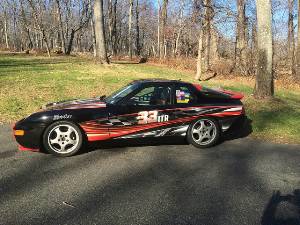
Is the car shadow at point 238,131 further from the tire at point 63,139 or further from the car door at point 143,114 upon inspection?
the tire at point 63,139

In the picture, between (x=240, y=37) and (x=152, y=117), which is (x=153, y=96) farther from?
(x=240, y=37)

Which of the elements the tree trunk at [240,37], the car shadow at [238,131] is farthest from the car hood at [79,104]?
the tree trunk at [240,37]

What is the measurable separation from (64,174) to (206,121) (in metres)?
3.09

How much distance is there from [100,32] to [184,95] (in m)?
14.1

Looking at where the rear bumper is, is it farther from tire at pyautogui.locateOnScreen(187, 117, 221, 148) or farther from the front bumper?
the front bumper

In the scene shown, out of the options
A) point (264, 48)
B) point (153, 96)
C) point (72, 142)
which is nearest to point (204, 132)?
point (153, 96)

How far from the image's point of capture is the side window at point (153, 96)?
6.99 meters

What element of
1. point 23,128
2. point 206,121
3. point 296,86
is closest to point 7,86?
point 23,128

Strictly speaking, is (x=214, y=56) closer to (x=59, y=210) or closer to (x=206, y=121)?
(x=206, y=121)

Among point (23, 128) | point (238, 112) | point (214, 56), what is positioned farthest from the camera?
point (214, 56)

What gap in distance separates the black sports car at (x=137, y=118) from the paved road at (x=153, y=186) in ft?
0.96

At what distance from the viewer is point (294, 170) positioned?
598cm

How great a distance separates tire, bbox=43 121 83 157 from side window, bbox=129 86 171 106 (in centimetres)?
121

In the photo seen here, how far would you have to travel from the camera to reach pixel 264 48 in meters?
11.0
